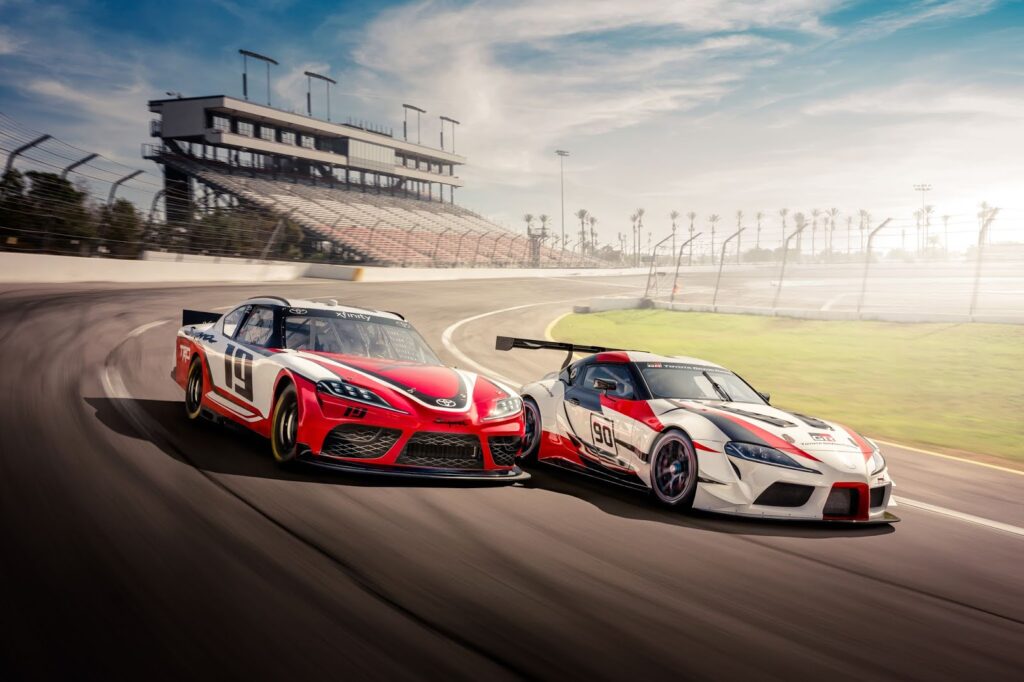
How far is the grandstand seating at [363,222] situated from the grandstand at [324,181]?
0.30 ft

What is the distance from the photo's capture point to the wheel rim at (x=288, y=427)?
6566 millimetres

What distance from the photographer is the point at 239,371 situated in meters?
7.56

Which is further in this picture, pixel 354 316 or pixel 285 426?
pixel 354 316

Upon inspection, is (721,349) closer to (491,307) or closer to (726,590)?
(491,307)

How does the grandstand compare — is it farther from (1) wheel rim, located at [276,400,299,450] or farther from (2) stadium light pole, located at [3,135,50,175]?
(1) wheel rim, located at [276,400,299,450]

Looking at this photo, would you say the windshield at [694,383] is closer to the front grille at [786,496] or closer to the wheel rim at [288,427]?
the front grille at [786,496]

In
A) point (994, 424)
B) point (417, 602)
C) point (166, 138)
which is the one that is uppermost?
point (166, 138)

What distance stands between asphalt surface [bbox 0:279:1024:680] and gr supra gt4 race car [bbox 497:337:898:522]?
199 mm

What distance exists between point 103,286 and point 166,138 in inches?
1782

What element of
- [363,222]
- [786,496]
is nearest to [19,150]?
[786,496]

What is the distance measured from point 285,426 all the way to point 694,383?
3.70 m

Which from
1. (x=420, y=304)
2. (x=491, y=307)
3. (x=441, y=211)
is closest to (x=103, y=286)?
(x=420, y=304)

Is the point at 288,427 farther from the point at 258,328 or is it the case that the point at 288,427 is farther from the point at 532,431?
the point at 532,431

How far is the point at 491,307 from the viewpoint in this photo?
1244 inches
